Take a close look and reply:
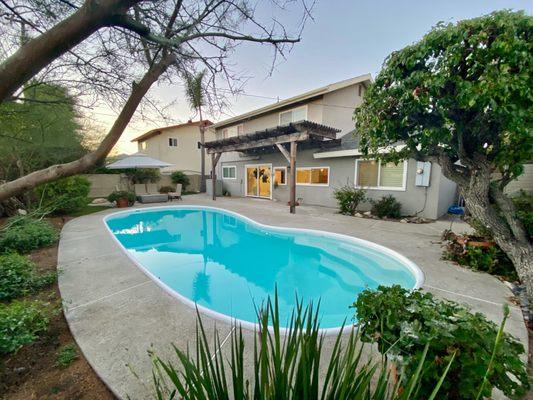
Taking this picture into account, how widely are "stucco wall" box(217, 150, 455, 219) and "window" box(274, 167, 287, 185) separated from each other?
25 cm

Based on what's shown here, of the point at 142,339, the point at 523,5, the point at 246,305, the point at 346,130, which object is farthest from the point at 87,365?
the point at 346,130

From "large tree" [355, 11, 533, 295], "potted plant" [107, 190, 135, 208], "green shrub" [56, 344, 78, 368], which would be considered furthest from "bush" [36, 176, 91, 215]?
"large tree" [355, 11, 533, 295]

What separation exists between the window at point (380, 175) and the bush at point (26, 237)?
10.8 meters

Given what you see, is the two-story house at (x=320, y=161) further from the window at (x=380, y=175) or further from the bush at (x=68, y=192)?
the bush at (x=68, y=192)

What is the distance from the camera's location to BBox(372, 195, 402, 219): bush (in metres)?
9.20

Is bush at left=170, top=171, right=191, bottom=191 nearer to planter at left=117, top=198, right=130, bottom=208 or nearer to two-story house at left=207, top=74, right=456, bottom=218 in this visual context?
two-story house at left=207, top=74, right=456, bottom=218

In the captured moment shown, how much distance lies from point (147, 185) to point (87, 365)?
16.6 meters

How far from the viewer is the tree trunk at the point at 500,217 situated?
3699mm

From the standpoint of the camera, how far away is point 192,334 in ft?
8.81

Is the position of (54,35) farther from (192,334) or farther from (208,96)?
(192,334)

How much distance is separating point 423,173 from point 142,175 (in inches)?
689

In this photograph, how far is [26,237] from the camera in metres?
5.68

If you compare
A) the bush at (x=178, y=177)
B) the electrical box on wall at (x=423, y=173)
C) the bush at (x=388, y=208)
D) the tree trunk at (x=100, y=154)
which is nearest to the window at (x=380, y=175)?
the electrical box on wall at (x=423, y=173)

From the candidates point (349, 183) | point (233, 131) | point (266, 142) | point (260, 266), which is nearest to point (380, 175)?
point (349, 183)
